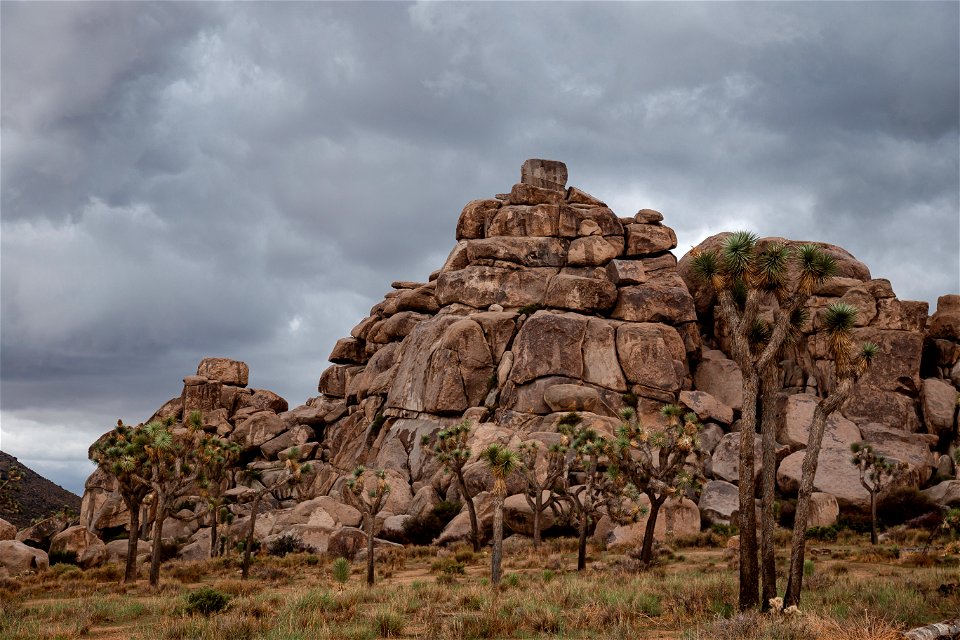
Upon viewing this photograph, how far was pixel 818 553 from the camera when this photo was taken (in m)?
38.2

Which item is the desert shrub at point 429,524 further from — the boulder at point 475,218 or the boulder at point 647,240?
the boulder at point 647,240

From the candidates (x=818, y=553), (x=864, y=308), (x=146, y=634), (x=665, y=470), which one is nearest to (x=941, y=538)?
(x=818, y=553)

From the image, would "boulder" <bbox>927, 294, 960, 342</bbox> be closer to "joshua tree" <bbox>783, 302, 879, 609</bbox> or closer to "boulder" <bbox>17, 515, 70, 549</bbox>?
"joshua tree" <bbox>783, 302, 879, 609</bbox>

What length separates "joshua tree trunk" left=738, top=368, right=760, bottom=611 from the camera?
2031cm

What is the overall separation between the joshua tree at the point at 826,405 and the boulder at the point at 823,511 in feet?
98.5

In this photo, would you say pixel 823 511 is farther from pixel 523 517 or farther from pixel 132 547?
pixel 132 547

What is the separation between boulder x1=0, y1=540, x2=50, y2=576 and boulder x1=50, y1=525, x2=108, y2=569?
3592 millimetres

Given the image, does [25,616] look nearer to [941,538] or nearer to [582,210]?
[941,538]

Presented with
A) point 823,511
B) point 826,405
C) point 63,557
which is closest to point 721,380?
point 823,511

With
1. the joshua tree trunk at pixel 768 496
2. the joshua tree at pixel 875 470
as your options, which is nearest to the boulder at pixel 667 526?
the joshua tree at pixel 875 470

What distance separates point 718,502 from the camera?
53.0 meters

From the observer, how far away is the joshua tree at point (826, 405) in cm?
2086

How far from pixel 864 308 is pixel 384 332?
4970cm

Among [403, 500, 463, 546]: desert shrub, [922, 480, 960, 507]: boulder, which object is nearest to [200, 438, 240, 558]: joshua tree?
[403, 500, 463, 546]: desert shrub
